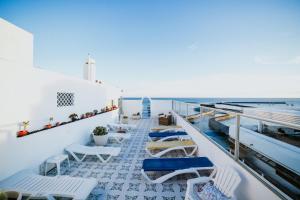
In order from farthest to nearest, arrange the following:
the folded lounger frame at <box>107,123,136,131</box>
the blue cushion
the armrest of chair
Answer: the folded lounger frame at <box>107,123,136,131</box>, the armrest of chair, the blue cushion

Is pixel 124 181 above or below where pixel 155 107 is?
below

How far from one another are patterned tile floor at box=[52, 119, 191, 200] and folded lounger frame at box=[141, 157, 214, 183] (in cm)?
20

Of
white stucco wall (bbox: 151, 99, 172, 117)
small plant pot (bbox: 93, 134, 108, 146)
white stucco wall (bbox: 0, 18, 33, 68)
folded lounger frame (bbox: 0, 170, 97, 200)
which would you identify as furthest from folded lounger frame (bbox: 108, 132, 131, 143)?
white stucco wall (bbox: 151, 99, 172, 117)

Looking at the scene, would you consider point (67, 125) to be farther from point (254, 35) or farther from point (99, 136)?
point (254, 35)

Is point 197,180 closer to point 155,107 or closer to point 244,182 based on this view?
point 244,182

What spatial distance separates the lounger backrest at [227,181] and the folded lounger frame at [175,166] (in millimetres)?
554

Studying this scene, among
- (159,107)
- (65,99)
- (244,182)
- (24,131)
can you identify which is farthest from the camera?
(159,107)

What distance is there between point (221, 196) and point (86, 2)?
787cm

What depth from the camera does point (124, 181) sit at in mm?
3117

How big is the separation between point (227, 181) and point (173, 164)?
46.5 inches

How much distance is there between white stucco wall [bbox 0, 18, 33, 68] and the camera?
3203 mm

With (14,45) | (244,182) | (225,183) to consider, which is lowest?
(225,183)

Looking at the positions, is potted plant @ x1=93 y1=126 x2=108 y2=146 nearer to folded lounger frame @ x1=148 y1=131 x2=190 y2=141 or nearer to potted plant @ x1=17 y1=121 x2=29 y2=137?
folded lounger frame @ x1=148 y1=131 x2=190 y2=141

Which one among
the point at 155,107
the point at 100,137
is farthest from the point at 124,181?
the point at 155,107
